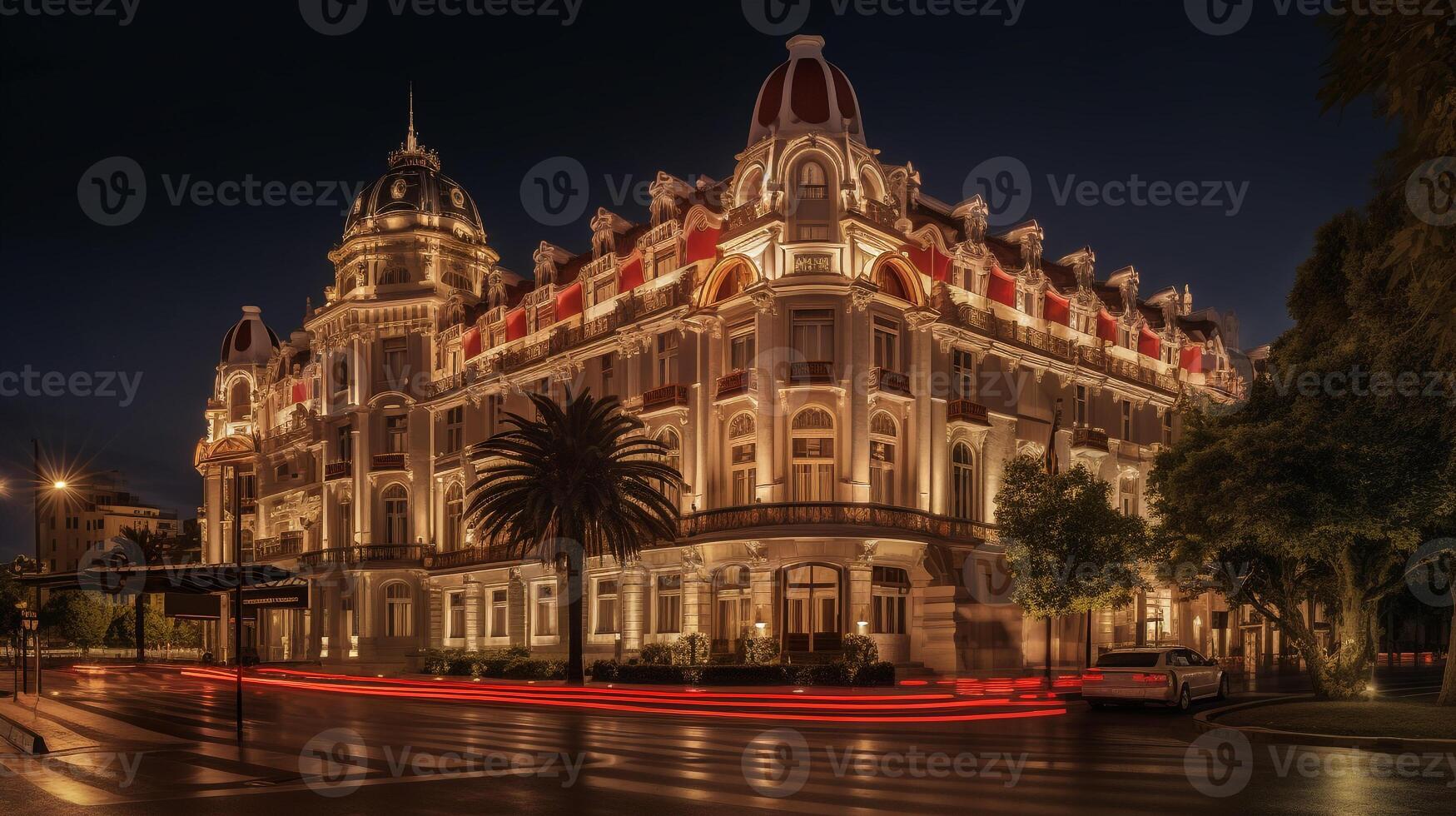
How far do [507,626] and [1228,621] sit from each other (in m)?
38.6

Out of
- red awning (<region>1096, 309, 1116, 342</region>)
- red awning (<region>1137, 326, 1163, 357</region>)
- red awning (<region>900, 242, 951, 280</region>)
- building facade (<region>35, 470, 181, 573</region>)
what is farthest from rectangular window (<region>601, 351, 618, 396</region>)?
building facade (<region>35, 470, 181, 573</region>)

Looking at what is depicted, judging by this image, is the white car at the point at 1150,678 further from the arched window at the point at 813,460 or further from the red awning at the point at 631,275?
the red awning at the point at 631,275

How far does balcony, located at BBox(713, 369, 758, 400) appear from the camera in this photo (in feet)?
137

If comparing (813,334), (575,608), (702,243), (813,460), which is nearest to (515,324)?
(702,243)

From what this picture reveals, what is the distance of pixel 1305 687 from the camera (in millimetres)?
36812

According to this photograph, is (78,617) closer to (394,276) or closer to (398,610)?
(398,610)

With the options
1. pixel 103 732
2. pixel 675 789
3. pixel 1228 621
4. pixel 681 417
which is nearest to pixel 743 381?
pixel 681 417

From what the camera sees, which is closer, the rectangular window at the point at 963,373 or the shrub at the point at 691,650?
the shrub at the point at 691,650

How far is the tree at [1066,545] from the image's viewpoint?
127ft

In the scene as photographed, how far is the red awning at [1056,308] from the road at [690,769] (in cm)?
2907

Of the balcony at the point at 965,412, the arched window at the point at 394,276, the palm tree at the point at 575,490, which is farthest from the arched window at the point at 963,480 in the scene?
the arched window at the point at 394,276

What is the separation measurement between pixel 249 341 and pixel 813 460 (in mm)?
55617

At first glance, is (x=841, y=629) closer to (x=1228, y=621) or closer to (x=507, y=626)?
(x=507, y=626)

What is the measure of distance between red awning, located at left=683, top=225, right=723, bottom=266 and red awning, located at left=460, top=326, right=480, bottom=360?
17.8m
